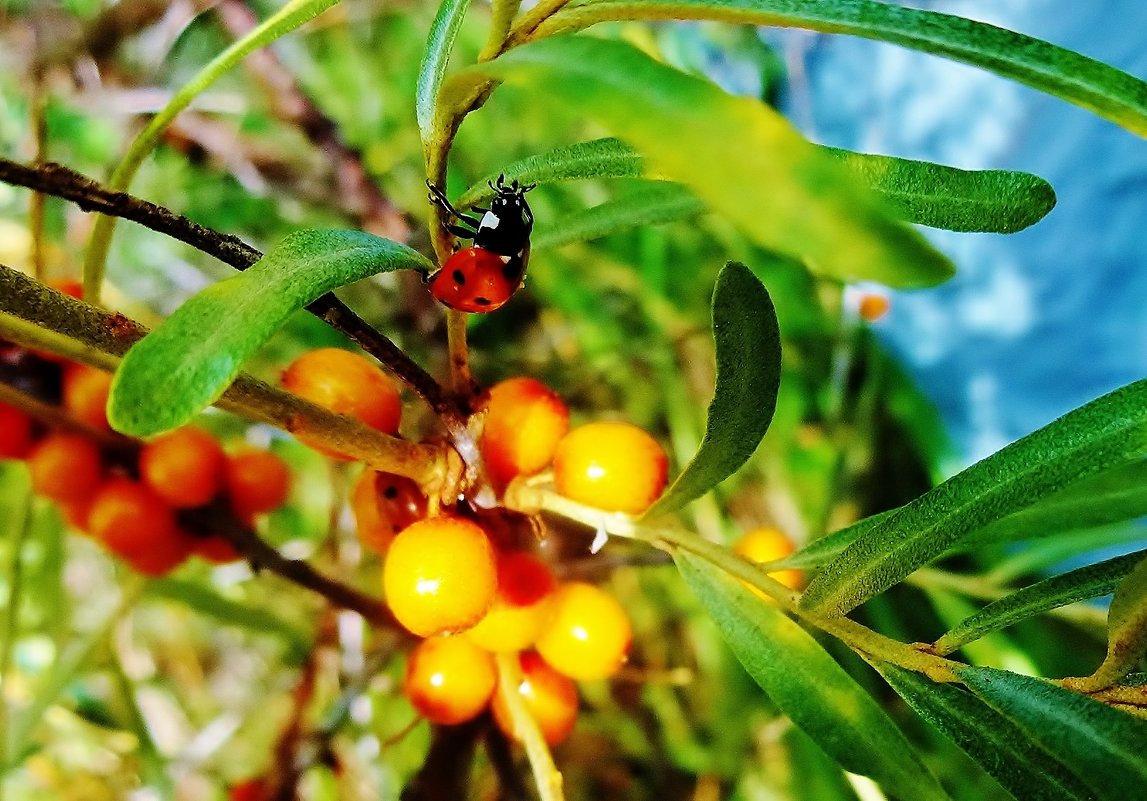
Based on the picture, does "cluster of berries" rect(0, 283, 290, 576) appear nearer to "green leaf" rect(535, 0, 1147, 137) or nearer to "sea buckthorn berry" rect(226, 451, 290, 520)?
"sea buckthorn berry" rect(226, 451, 290, 520)

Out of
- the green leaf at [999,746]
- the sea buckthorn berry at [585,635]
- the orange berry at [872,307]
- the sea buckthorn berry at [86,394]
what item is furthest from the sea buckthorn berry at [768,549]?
the orange berry at [872,307]

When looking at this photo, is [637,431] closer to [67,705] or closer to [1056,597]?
[1056,597]

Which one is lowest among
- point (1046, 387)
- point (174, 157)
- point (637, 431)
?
point (637, 431)

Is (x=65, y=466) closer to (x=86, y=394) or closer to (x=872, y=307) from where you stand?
(x=86, y=394)

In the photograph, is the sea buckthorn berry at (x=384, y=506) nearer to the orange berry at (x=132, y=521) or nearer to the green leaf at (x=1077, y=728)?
the orange berry at (x=132, y=521)

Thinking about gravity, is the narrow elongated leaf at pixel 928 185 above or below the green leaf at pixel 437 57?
below

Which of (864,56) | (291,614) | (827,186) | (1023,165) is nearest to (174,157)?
(291,614)

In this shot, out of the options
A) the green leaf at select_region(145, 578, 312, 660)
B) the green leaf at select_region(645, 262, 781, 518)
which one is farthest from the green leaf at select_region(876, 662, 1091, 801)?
the green leaf at select_region(145, 578, 312, 660)
